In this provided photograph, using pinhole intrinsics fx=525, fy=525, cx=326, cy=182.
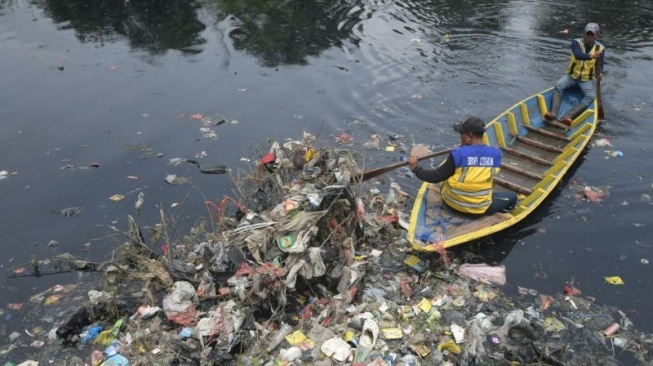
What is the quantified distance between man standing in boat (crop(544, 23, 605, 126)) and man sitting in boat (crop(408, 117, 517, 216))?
358 cm

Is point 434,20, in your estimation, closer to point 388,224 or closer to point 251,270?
point 388,224

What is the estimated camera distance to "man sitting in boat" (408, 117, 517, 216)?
584cm

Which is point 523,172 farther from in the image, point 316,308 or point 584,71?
point 316,308

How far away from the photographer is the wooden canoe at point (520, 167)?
6176mm

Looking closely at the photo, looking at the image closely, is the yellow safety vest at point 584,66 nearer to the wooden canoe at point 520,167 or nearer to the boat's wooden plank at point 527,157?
the wooden canoe at point 520,167

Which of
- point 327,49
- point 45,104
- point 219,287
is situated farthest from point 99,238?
point 327,49

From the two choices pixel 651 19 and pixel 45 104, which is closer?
pixel 45 104

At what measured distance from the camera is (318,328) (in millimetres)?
4961

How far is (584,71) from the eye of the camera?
30.4 ft

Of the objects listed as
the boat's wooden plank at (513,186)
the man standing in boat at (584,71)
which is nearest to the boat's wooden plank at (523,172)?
the boat's wooden plank at (513,186)

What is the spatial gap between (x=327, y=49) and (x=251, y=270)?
356 inches

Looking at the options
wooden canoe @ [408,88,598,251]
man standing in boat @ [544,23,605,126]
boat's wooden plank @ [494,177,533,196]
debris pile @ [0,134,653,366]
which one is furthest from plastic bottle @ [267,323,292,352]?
man standing in boat @ [544,23,605,126]

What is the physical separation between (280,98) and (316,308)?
6166 millimetres

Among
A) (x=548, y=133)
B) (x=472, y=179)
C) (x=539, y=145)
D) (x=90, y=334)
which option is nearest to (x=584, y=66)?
(x=548, y=133)
